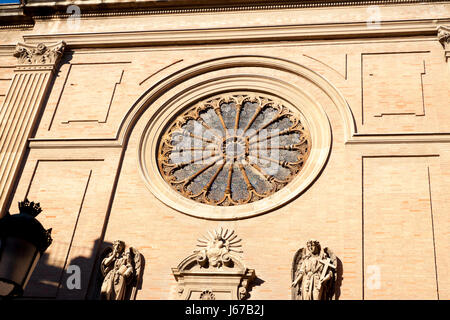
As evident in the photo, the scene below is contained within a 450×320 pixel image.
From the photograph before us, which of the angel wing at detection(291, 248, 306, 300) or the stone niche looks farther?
the stone niche

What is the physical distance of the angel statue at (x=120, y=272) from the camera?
11109 mm

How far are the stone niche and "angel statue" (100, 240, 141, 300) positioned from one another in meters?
0.72

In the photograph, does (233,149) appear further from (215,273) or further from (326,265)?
(326,265)

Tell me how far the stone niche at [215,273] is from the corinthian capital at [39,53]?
20.0 ft

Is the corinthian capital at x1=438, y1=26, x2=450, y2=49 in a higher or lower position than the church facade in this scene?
higher

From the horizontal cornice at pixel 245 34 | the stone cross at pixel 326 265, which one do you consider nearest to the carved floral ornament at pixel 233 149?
the horizontal cornice at pixel 245 34

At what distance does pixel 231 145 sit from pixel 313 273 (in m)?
3.70

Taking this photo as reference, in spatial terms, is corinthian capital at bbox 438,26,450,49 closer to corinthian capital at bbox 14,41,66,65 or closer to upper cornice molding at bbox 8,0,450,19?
upper cornice molding at bbox 8,0,450,19

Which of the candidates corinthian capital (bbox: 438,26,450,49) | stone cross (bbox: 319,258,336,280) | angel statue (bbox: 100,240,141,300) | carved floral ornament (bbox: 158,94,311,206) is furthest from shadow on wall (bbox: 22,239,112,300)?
corinthian capital (bbox: 438,26,450,49)

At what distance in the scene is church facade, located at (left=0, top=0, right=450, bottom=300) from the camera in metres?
11.2

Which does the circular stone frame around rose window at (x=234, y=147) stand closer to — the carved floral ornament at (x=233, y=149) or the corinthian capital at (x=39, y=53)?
the carved floral ornament at (x=233, y=149)

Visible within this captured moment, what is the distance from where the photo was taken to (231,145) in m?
13.5

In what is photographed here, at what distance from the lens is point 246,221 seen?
11.9m
